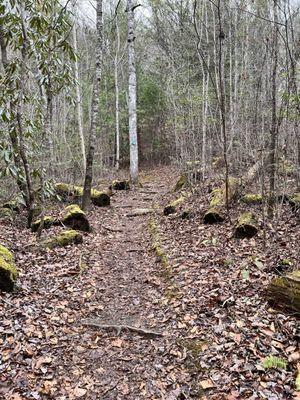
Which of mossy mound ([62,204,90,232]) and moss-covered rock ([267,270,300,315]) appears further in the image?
mossy mound ([62,204,90,232])

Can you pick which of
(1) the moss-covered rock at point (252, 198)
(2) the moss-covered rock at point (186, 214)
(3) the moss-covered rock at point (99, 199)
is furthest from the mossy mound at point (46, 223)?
(1) the moss-covered rock at point (252, 198)

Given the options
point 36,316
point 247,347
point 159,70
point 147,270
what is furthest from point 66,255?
point 159,70

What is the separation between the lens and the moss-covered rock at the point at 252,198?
7.50m

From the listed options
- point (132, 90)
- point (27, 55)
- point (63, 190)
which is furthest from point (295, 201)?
point (132, 90)

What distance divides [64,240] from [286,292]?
4.64 m

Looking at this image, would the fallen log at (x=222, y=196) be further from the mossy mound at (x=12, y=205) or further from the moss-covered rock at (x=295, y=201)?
the mossy mound at (x=12, y=205)

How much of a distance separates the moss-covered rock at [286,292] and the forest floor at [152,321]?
0.39 feet

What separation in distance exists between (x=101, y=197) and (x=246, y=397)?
8.39 m

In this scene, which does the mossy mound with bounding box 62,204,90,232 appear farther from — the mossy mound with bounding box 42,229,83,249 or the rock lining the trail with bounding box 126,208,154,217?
the rock lining the trail with bounding box 126,208,154,217

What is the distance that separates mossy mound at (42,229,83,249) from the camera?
6.81 meters

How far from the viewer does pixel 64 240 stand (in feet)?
23.1

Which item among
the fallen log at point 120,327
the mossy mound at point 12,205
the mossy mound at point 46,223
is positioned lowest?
the fallen log at point 120,327

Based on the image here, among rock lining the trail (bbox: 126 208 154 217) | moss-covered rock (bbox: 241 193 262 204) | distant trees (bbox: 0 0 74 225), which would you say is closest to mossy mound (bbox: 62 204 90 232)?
distant trees (bbox: 0 0 74 225)

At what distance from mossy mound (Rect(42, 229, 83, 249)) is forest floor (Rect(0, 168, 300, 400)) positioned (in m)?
0.17
